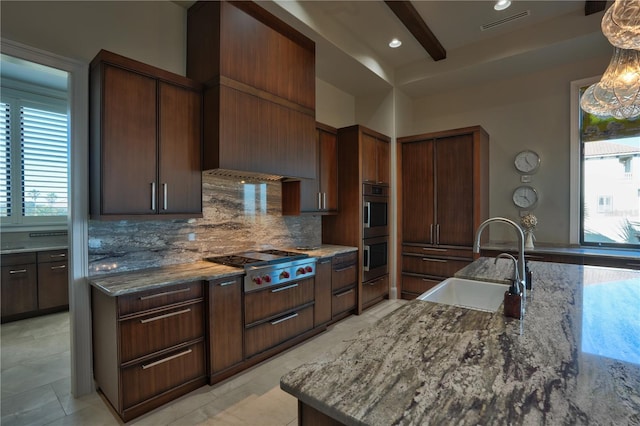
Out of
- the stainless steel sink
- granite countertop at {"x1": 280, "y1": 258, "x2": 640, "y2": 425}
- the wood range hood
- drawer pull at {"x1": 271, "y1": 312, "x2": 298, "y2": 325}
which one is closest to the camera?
granite countertop at {"x1": 280, "y1": 258, "x2": 640, "y2": 425}

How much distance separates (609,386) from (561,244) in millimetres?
3972

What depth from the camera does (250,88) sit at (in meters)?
2.84

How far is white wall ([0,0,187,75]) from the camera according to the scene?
Result: 2.08 meters

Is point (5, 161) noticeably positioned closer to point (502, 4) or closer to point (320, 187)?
point (320, 187)

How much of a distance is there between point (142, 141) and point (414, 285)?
3920 millimetres

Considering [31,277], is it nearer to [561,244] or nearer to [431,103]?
[431,103]

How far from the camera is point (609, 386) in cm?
84

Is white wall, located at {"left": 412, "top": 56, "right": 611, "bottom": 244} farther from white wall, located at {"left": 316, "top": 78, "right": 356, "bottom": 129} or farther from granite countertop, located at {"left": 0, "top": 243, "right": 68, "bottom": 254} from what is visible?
granite countertop, located at {"left": 0, "top": 243, "right": 68, "bottom": 254}

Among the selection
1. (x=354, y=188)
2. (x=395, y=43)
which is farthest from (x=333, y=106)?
(x=354, y=188)

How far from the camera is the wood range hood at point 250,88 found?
8.64 ft

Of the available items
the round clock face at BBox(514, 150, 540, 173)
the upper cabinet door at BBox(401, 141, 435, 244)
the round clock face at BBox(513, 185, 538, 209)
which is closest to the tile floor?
the upper cabinet door at BBox(401, 141, 435, 244)

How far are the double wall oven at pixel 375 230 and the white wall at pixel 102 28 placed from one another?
105 inches

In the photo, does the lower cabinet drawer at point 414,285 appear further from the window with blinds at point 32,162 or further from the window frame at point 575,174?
the window with blinds at point 32,162

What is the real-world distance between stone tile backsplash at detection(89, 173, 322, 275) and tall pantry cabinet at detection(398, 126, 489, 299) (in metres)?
1.56
